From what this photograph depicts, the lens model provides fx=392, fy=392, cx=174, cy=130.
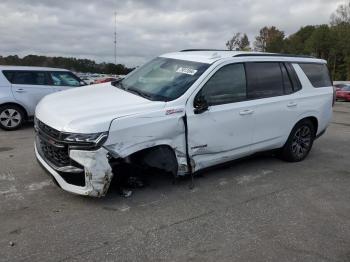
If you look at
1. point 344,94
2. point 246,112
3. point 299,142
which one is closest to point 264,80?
point 246,112

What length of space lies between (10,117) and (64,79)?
1873 mm

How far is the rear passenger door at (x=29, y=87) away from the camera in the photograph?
9.57 metres

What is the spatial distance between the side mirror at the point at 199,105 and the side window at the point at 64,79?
6.39m

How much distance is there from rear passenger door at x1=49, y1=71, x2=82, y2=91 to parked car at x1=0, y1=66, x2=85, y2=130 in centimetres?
4

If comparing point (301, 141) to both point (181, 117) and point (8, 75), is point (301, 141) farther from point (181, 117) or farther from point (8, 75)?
point (8, 75)

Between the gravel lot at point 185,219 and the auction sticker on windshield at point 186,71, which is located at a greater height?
the auction sticker on windshield at point 186,71

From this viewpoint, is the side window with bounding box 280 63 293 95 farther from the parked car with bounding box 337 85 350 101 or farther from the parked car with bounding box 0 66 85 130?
the parked car with bounding box 337 85 350 101

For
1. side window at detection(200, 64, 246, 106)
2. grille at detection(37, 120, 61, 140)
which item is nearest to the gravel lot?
grille at detection(37, 120, 61, 140)

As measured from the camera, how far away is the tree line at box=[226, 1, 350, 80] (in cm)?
6315

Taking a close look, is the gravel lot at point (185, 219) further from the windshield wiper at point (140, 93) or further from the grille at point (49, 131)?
the windshield wiper at point (140, 93)

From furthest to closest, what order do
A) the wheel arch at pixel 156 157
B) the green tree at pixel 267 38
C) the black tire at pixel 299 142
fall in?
the green tree at pixel 267 38 < the black tire at pixel 299 142 < the wheel arch at pixel 156 157

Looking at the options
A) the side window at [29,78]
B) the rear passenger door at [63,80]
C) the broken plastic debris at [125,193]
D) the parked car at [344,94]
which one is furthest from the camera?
the parked car at [344,94]

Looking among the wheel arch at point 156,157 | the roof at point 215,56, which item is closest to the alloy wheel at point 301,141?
the roof at point 215,56

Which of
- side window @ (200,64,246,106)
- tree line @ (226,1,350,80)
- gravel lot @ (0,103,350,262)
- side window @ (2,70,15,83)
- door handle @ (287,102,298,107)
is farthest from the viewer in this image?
tree line @ (226,1,350,80)
